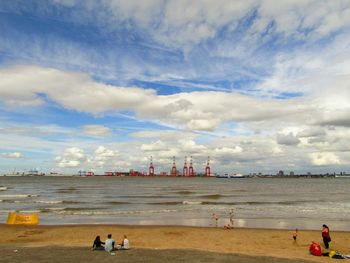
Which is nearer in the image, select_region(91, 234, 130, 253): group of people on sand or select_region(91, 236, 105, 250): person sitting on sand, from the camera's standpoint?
select_region(91, 234, 130, 253): group of people on sand

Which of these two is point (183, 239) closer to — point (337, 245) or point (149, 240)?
point (149, 240)

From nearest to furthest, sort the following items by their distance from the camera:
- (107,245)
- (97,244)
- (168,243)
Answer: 1. (107,245)
2. (97,244)
3. (168,243)

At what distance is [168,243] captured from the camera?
22750 mm

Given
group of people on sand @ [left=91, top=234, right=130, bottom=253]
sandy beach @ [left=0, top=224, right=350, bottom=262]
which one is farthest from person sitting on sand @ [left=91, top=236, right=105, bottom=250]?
sandy beach @ [left=0, top=224, right=350, bottom=262]

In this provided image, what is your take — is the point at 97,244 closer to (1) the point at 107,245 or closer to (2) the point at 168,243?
(1) the point at 107,245

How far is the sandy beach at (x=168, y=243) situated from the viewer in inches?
655

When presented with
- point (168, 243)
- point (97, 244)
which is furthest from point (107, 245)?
point (168, 243)

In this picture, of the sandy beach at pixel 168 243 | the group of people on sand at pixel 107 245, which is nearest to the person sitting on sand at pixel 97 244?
the group of people on sand at pixel 107 245

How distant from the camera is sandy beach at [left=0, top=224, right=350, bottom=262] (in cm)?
1664

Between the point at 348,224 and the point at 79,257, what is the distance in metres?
25.9

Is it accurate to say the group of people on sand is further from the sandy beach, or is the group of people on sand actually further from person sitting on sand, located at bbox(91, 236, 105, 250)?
the sandy beach

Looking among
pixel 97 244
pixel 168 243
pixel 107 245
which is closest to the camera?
pixel 107 245

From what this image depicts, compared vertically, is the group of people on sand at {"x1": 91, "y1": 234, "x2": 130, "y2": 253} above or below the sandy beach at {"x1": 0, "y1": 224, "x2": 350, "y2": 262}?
above

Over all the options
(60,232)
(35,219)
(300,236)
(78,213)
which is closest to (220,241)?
(300,236)
